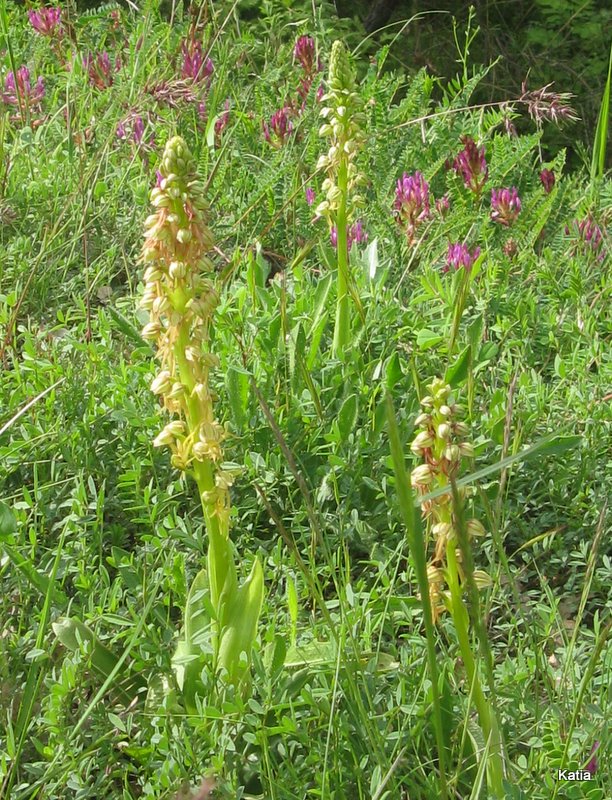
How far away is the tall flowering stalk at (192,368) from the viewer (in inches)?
61.2

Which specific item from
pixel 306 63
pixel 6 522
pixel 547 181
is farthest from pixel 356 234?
pixel 6 522

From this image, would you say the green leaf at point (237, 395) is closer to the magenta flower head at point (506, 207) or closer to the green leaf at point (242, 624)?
the green leaf at point (242, 624)

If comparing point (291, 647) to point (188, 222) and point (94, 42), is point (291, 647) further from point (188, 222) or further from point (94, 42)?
point (94, 42)

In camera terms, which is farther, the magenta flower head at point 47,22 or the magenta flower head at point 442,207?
the magenta flower head at point 47,22

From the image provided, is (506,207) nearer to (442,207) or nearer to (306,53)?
(442,207)

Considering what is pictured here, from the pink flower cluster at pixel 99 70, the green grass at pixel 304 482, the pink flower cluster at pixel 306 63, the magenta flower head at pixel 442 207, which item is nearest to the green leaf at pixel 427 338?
the green grass at pixel 304 482

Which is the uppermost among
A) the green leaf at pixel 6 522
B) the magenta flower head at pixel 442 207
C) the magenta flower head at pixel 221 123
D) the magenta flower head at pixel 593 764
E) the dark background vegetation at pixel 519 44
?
the green leaf at pixel 6 522

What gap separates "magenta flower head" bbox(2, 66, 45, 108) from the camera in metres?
3.95

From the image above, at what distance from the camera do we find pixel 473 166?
349 cm

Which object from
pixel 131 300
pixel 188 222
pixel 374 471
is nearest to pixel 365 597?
pixel 374 471

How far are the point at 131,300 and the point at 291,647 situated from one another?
4.92 feet

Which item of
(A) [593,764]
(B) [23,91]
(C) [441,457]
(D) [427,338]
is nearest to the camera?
(C) [441,457]

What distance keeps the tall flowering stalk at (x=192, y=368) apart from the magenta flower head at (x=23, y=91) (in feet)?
8.44

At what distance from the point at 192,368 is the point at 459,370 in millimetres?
1056
